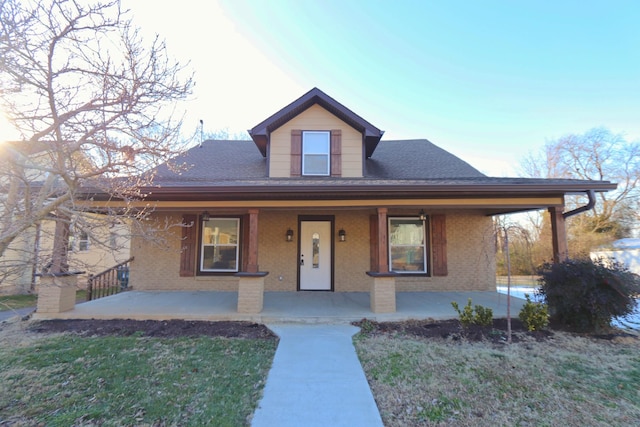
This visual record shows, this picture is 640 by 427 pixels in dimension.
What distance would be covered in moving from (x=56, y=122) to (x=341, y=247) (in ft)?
22.2

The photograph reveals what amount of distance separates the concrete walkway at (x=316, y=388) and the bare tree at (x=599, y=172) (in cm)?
1785

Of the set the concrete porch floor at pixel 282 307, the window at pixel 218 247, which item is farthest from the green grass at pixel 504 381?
the window at pixel 218 247

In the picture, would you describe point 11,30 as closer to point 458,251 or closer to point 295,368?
point 295,368

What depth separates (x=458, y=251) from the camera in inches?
342

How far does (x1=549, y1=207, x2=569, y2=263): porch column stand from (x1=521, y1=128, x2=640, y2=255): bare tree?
41.3 feet

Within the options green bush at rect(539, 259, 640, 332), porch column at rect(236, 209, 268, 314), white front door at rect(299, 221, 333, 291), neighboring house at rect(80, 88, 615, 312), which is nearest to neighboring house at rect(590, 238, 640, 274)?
neighboring house at rect(80, 88, 615, 312)

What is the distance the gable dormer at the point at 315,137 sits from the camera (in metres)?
8.39

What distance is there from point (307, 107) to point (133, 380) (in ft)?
24.8

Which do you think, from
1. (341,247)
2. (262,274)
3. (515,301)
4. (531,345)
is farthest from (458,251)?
(262,274)

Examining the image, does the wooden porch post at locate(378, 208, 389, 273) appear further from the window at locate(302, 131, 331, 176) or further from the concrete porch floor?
the window at locate(302, 131, 331, 176)

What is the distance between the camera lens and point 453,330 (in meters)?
5.16

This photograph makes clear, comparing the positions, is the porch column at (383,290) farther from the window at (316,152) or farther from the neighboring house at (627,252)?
the neighboring house at (627,252)

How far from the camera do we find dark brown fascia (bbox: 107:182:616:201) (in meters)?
6.03

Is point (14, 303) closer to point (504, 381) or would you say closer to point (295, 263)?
point (504, 381)
